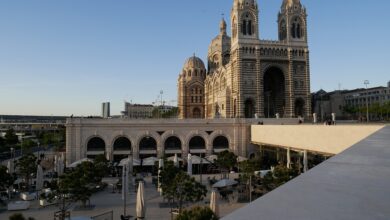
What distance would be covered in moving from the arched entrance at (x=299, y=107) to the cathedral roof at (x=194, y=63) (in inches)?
1711

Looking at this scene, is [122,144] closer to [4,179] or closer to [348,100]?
[4,179]

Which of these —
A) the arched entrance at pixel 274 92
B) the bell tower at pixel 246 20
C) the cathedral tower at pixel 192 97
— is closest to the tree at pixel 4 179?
the bell tower at pixel 246 20

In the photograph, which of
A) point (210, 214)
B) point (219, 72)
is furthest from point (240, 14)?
point (210, 214)

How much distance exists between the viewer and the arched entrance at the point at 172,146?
52219mm

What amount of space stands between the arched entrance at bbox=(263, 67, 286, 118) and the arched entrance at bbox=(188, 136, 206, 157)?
74.8ft

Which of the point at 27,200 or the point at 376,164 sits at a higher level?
the point at 376,164

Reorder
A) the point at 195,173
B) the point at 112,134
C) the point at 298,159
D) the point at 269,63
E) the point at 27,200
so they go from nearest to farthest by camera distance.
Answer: the point at 27,200
the point at 298,159
the point at 195,173
the point at 112,134
the point at 269,63

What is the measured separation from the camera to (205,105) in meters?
102

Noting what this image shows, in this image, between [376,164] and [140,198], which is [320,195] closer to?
[376,164]

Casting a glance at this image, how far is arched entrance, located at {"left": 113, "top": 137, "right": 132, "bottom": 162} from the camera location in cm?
5119

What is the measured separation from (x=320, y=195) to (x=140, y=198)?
17.8m

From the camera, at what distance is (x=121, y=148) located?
51.6m

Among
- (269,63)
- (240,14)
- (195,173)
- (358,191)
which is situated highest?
(240,14)

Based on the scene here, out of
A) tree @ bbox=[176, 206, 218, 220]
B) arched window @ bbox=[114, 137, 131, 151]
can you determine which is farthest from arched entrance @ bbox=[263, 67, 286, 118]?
tree @ bbox=[176, 206, 218, 220]
